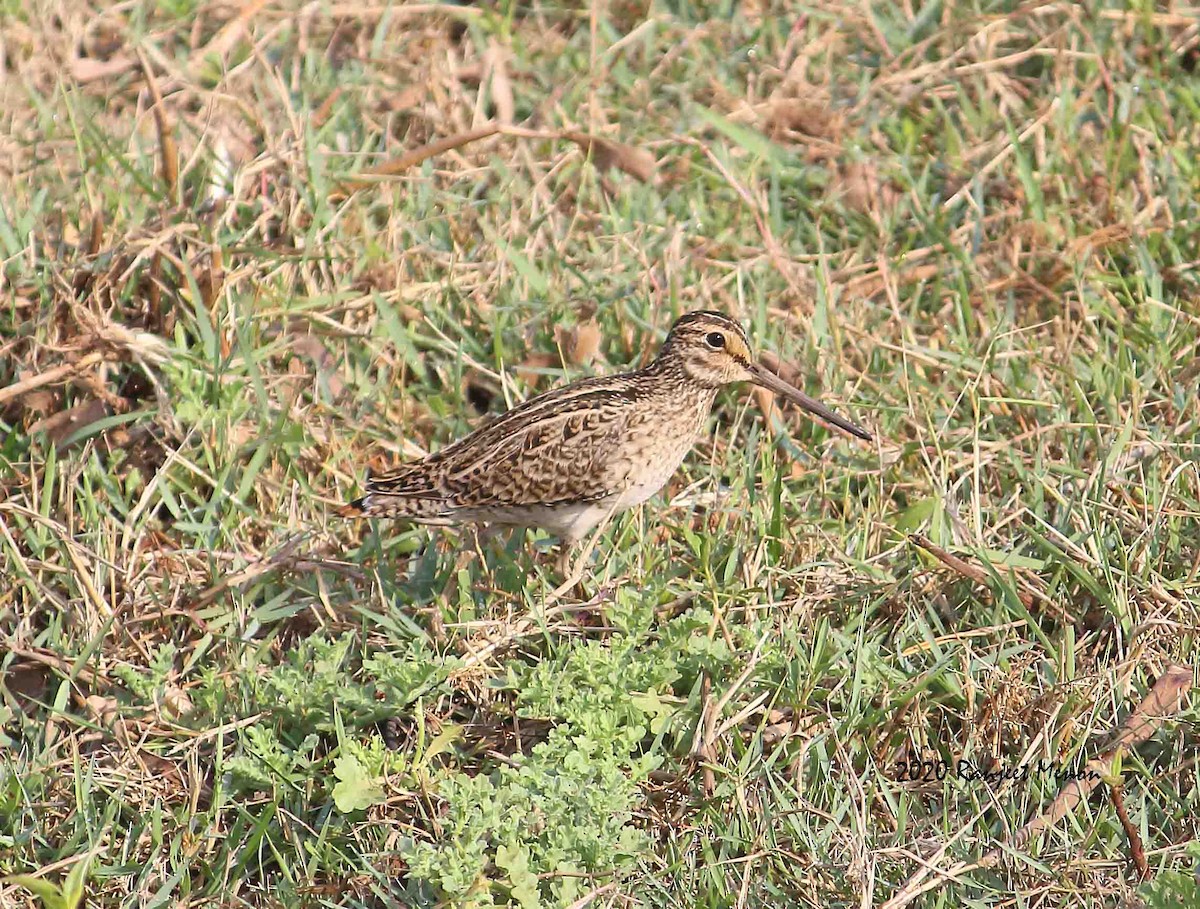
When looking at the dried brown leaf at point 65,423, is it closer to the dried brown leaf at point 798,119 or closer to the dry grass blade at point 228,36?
the dry grass blade at point 228,36

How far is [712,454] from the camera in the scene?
234 inches

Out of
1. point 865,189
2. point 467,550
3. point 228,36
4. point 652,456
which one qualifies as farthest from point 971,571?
point 228,36

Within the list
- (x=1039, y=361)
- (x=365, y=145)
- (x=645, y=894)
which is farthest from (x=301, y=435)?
(x=1039, y=361)

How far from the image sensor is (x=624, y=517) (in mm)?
5676

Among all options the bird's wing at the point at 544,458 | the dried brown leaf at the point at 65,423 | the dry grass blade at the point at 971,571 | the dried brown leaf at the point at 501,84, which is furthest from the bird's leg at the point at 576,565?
the dried brown leaf at the point at 501,84

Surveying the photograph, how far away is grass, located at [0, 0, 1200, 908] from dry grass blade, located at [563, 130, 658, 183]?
0.06 feet

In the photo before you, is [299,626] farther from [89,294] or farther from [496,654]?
[89,294]

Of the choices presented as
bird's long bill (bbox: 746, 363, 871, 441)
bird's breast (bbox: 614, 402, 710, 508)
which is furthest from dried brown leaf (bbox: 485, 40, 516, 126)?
bird's breast (bbox: 614, 402, 710, 508)

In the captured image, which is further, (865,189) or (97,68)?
(97,68)

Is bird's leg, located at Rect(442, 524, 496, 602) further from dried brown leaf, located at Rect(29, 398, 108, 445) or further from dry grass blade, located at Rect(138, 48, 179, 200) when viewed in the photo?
dry grass blade, located at Rect(138, 48, 179, 200)

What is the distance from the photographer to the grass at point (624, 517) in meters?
4.60

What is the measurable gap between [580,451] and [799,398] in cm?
77

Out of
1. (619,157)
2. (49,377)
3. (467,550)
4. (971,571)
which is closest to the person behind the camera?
(971,571)

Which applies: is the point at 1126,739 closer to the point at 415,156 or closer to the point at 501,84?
the point at 415,156
